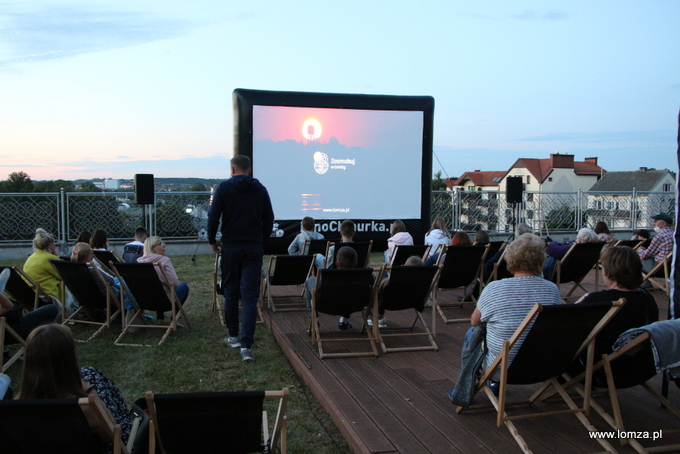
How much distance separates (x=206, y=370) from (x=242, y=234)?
1.04m

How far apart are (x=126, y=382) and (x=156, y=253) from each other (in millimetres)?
1601

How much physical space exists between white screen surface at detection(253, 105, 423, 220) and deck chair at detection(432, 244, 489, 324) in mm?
4433

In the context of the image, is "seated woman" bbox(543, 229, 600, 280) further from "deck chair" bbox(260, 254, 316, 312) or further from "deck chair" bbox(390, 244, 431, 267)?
"deck chair" bbox(260, 254, 316, 312)

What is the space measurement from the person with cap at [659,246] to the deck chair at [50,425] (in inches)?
241

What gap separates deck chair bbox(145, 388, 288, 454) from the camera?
5.88 ft

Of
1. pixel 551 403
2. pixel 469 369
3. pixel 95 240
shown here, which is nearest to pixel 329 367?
pixel 469 369

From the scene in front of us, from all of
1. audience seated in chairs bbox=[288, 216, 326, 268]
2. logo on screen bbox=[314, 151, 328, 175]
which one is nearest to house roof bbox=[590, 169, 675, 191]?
logo on screen bbox=[314, 151, 328, 175]

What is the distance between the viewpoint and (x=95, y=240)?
578cm

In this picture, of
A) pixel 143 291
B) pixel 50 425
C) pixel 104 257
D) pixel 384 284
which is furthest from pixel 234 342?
pixel 50 425

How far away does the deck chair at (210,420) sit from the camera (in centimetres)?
179

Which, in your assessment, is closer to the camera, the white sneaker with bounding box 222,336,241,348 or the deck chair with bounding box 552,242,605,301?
the white sneaker with bounding box 222,336,241,348

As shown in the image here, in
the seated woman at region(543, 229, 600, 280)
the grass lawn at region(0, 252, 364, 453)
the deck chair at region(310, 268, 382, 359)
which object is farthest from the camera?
the seated woman at region(543, 229, 600, 280)

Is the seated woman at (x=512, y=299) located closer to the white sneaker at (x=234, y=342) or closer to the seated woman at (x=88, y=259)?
the white sneaker at (x=234, y=342)

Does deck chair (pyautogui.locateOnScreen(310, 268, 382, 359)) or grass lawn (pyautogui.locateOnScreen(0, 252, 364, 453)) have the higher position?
deck chair (pyautogui.locateOnScreen(310, 268, 382, 359))
